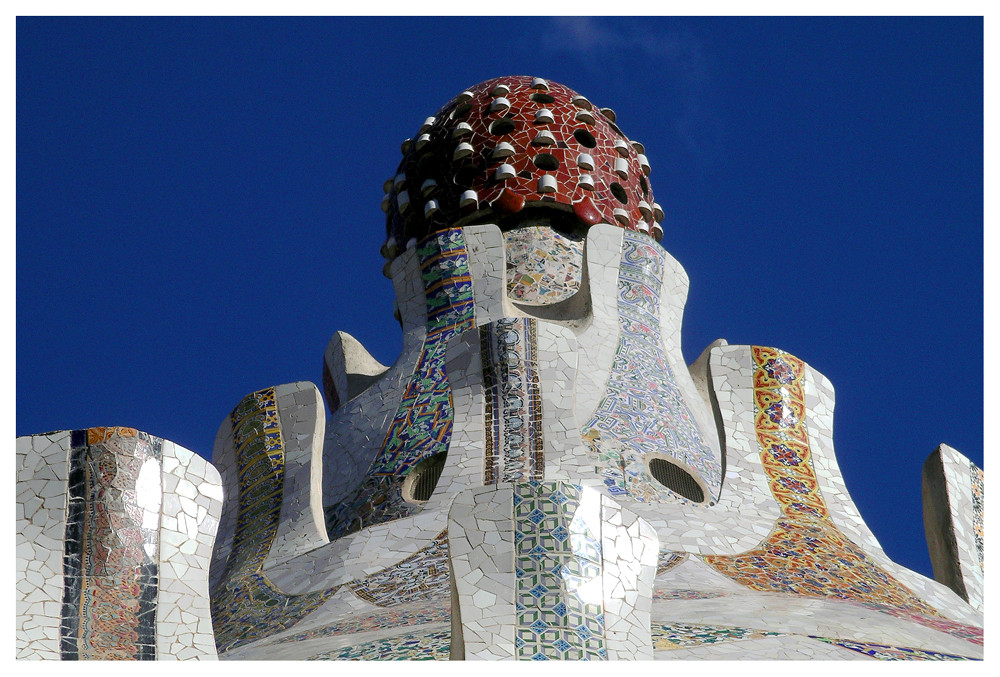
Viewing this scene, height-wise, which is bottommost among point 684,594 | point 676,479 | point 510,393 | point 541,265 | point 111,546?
point 111,546

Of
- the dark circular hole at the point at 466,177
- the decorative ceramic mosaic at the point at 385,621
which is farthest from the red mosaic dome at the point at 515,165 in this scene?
the decorative ceramic mosaic at the point at 385,621

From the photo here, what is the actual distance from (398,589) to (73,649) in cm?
258

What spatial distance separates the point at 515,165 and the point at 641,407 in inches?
77.3

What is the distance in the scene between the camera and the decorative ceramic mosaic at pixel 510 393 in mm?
8156

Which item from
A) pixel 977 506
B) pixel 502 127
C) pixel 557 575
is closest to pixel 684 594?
pixel 977 506

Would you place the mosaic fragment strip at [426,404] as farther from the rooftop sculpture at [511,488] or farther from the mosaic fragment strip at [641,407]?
the mosaic fragment strip at [641,407]

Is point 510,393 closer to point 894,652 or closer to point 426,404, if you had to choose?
point 426,404

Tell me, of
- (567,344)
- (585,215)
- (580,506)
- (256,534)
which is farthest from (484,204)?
(580,506)

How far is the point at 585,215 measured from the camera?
1022cm

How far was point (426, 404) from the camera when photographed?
359 inches

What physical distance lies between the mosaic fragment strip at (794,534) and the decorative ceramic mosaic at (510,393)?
1.05 meters

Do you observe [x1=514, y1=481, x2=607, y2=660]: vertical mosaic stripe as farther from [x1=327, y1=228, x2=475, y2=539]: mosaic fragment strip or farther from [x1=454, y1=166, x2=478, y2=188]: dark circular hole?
[x1=454, y1=166, x2=478, y2=188]: dark circular hole

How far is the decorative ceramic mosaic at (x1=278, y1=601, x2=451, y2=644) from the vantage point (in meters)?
6.82

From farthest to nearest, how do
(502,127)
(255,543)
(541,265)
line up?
(502,127) → (541,265) → (255,543)
